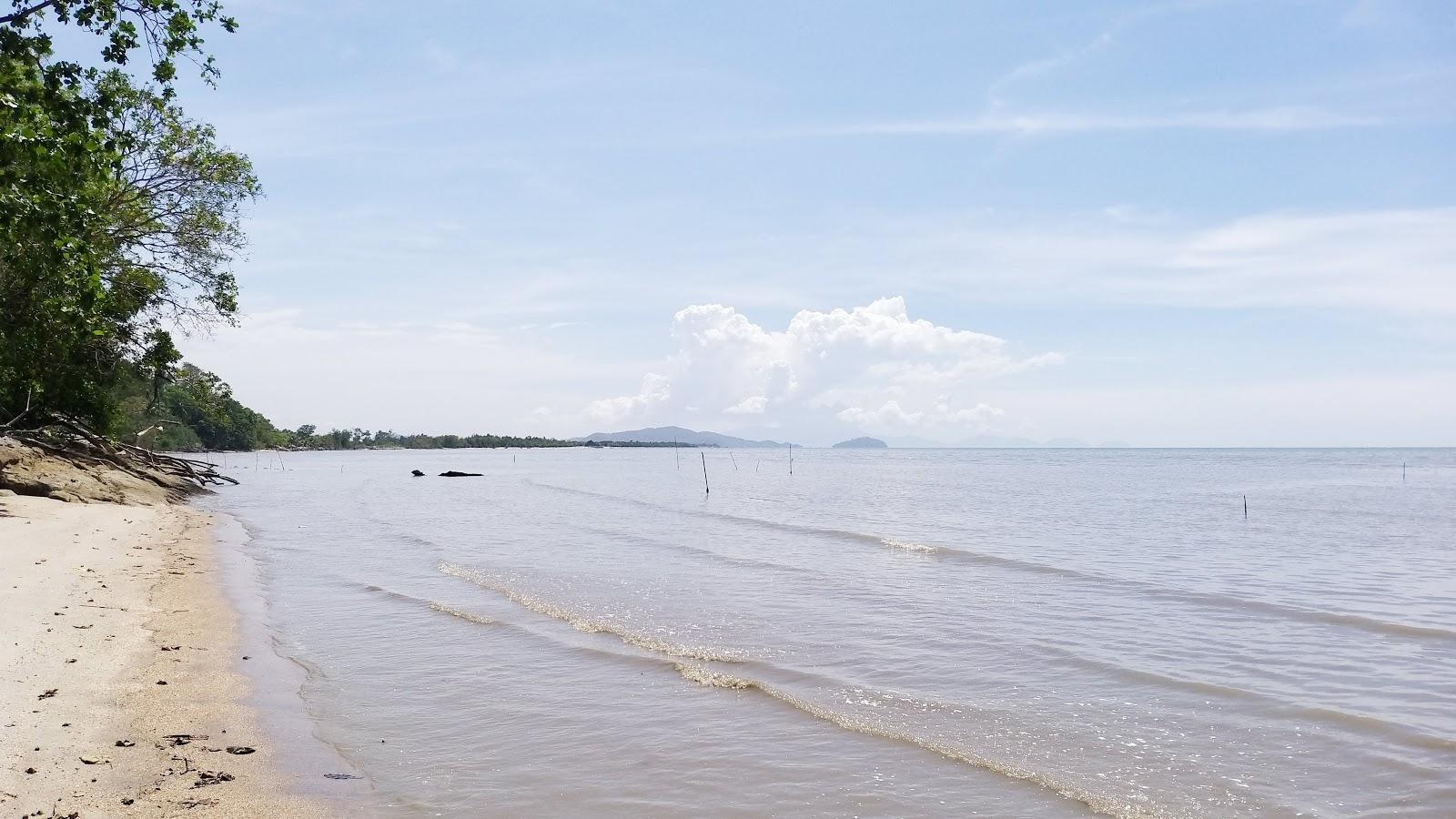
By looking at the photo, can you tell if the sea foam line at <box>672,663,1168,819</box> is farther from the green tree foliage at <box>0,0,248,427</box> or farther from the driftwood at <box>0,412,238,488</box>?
the driftwood at <box>0,412,238,488</box>

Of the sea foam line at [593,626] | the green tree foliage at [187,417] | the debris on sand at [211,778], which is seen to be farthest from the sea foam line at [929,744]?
the green tree foliage at [187,417]

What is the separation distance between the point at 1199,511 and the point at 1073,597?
87.8 feet

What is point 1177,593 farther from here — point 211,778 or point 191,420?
point 191,420

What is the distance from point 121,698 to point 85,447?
29.6 metres

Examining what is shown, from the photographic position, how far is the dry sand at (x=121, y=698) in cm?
593

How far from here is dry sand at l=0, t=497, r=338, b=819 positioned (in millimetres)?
5926

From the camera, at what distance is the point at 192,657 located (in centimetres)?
998

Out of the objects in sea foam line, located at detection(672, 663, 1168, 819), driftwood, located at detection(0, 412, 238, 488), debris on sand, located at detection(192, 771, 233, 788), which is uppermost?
driftwood, located at detection(0, 412, 238, 488)

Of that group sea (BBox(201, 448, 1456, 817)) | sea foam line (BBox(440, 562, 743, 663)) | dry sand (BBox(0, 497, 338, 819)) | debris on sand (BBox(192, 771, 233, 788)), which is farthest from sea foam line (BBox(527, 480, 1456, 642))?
debris on sand (BBox(192, 771, 233, 788))

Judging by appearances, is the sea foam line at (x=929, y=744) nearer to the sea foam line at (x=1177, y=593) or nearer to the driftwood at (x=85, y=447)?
the sea foam line at (x=1177, y=593)

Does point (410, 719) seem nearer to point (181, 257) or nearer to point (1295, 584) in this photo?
point (1295, 584)

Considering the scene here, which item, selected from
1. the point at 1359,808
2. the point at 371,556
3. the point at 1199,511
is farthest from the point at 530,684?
the point at 1199,511

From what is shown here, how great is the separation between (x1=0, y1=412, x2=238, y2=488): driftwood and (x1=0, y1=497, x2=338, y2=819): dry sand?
50.6 ft

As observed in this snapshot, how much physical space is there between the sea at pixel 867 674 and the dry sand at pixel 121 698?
2.15 ft
